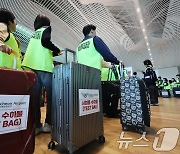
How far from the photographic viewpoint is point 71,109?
96 cm

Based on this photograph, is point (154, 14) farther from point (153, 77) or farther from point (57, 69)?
point (57, 69)

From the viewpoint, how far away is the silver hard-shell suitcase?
38.2 inches

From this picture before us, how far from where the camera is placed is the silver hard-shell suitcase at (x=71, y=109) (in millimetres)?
969

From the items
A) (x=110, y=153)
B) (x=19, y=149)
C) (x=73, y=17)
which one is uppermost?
(x=73, y=17)

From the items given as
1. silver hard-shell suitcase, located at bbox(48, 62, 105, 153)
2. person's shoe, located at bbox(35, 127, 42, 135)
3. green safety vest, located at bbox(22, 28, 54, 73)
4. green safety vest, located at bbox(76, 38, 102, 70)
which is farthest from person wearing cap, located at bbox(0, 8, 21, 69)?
green safety vest, located at bbox(76, 38, 102, 70)

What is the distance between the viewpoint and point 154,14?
554 centimetres

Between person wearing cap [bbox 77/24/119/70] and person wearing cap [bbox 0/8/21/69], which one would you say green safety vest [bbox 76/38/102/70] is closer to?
person wearing cap [bbox 77/24/119/70]

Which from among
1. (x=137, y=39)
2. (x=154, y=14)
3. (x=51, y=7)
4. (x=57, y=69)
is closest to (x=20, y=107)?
(x=57, y=69)

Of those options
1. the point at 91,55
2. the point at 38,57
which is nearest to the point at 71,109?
the point at 38,57

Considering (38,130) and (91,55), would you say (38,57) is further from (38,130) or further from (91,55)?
(38,130)

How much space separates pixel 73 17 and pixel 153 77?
3.48 meters

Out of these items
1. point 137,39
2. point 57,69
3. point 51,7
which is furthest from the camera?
point 137,39

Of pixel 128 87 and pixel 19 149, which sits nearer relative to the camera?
pixel 19 149

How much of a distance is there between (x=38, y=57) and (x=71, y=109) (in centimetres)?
83
